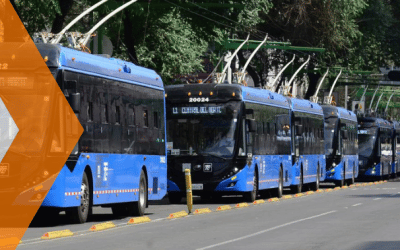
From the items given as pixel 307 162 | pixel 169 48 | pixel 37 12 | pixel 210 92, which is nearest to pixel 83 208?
pixel 210 92

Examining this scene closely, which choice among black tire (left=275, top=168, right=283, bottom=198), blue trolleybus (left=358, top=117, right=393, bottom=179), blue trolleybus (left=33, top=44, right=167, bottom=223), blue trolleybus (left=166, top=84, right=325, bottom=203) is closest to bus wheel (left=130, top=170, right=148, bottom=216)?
blue trolleybus (left=33, top=44, right=167, bottom=223)

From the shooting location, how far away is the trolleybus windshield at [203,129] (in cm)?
3070

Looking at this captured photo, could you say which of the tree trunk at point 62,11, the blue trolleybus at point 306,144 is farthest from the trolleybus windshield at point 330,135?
the tree trunk at point 62,11

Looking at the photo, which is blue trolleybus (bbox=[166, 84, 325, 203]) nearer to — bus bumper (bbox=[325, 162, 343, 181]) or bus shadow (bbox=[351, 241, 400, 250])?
A: bus shadow (bbox=[351, 241, 400, 250])

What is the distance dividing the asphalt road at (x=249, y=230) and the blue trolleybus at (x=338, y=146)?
1922 cm

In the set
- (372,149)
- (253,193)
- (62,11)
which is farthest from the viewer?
(372,149)

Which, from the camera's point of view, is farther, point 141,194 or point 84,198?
point 141,194

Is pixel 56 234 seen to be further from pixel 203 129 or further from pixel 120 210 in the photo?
pixel 203 129

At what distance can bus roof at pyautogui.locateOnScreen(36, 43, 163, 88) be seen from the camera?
1962cm

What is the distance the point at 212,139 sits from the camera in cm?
3083

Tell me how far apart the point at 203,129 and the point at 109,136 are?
29.8 feet

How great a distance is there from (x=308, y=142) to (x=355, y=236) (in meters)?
24.4

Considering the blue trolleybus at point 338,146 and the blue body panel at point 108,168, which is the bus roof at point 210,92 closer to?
the blue body panel at point 108,168
